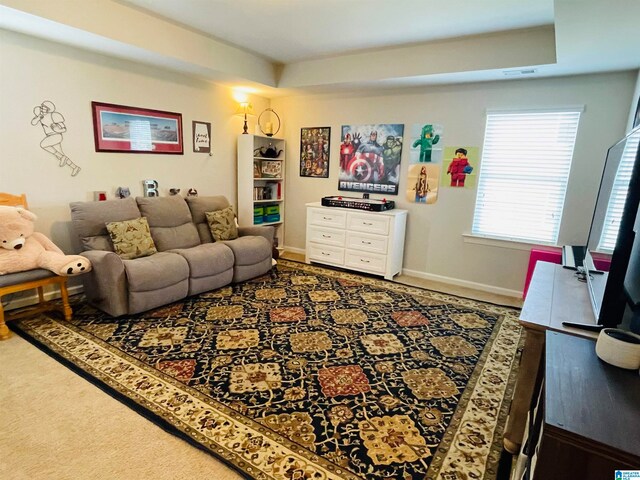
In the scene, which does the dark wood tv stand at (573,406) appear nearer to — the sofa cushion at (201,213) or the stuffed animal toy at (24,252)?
the stuffed animal toy at (24,252)

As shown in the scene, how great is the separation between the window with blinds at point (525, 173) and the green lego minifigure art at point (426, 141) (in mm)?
577

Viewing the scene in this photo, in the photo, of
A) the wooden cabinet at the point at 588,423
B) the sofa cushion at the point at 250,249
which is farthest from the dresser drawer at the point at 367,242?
the wooden cabinet at the point at 588,423

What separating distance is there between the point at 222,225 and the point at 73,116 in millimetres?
1738

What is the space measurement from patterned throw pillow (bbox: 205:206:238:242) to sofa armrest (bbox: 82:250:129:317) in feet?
4.17

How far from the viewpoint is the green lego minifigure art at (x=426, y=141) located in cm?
413

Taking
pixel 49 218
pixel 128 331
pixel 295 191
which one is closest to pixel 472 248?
pixel 295 191

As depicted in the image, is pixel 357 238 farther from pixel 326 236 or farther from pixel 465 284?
pixel 465 284

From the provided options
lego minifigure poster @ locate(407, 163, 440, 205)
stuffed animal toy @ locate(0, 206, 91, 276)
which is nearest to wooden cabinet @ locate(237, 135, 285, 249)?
lego minifigure poster @ locate(407, 163, 440, 205)

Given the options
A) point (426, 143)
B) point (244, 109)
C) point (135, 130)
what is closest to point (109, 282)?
point (135, 130)

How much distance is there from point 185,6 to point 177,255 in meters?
2.15

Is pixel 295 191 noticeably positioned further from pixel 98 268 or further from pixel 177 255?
pixel 98 268

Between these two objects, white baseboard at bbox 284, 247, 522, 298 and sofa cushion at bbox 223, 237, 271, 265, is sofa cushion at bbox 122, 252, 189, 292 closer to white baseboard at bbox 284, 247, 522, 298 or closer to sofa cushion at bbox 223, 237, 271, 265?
sofa cushion at bbox 223, 237, 271, 265

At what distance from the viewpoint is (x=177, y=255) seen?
3305 millimetres

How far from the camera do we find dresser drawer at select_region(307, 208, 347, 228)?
448 cm
